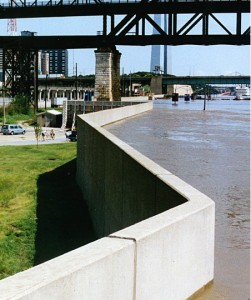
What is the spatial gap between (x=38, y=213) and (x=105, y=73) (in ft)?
139

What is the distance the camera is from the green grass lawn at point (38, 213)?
17641 millimetres

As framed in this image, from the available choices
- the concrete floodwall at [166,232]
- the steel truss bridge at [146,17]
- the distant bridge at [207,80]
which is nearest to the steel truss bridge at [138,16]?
the steel truss bridge at [146,17]

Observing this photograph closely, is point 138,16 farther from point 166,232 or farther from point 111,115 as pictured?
point 166,232

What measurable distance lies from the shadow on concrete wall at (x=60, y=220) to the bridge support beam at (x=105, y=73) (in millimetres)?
34247

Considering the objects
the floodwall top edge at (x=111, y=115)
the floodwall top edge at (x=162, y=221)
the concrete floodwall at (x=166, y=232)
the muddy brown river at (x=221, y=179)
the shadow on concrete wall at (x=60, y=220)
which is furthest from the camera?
the floodwall top edge at (x=111, y=115)

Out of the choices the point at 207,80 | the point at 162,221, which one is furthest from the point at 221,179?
the point at 207,80

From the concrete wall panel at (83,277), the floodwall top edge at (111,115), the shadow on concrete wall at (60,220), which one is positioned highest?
the floodwall top edge at (111,115)

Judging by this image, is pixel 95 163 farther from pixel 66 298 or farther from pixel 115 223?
pixel 66 298

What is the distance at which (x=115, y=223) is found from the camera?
39.3ft

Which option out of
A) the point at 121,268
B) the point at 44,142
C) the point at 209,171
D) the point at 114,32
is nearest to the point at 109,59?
the point at 114,32

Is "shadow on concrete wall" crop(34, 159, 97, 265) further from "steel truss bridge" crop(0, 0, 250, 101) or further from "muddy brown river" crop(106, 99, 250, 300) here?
"steel truss bridge" crop(0, 0, 250, 101)

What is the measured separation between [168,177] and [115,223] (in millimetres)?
4684

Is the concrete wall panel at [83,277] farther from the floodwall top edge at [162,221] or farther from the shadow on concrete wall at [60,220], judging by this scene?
the shadow on concrete wall at [60,220]

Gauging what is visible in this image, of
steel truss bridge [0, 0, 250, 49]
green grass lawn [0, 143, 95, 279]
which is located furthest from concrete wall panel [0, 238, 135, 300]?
steel truss bridge [0, 0, 250, 49]
